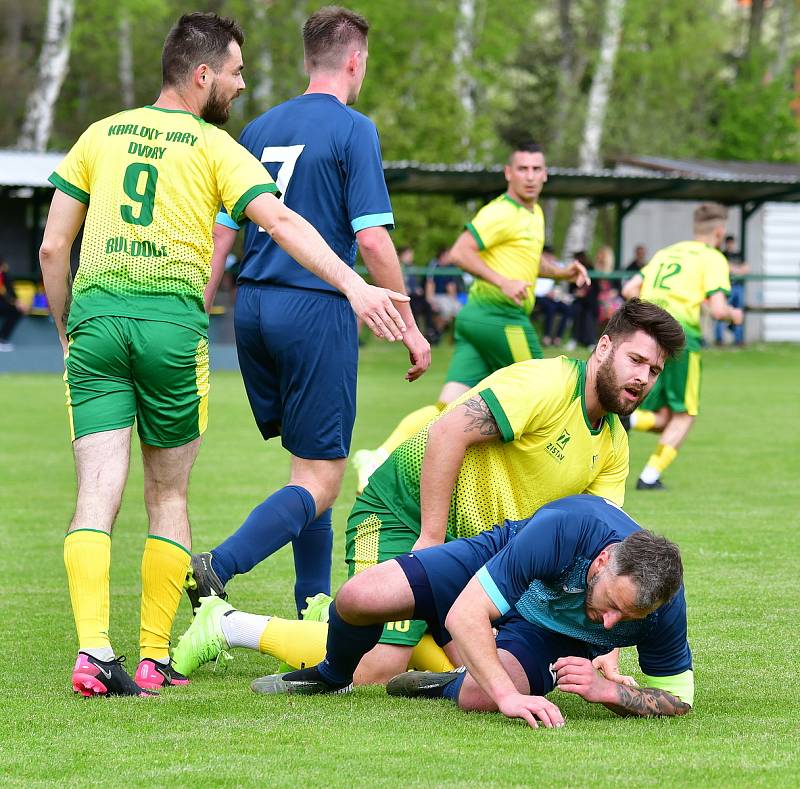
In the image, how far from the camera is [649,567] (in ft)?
14.0

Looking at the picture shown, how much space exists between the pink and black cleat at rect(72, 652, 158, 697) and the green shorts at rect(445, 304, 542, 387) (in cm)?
586

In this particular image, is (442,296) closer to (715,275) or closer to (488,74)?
(488,74)

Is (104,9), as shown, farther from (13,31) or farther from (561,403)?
(561,403)

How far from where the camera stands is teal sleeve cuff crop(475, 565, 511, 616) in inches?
178

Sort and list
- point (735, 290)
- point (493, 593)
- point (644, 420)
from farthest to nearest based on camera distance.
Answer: point (735, 290)
point (644, 420)
point (493, 593)

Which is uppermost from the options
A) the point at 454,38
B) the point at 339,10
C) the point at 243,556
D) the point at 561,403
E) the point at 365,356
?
the point at 454,38

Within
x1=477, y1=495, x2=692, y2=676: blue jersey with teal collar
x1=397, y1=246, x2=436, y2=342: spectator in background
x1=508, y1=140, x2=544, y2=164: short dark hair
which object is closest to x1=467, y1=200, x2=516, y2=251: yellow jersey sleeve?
x1=508, y1=140, x2=544, y2=164: short dark hair

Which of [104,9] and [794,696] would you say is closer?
[794,696]

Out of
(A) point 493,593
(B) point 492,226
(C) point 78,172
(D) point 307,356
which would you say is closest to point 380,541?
(D) point 307,356

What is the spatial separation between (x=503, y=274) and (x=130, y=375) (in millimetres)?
6030

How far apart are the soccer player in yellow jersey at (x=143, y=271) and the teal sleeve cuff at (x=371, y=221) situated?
83 centimetres

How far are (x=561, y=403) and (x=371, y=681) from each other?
1273 mm

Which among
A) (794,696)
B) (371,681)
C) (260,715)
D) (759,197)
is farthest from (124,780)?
(759,197)

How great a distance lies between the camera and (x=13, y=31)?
45.8 meters
